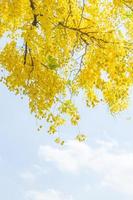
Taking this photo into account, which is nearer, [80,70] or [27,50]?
[80,70]

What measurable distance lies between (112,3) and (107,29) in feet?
2.22

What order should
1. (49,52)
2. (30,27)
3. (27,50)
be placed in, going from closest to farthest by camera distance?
1. (30,27)
2. (49,52)
3. (27,50)

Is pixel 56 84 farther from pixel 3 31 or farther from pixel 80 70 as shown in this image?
pixel 3 31

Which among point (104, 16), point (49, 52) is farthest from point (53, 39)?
point (104, 16)

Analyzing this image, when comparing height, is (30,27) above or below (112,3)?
below

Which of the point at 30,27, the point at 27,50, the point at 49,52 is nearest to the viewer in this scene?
the point at 30,27

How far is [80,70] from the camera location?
13.2m

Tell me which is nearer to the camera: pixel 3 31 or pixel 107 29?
pixel 107 29

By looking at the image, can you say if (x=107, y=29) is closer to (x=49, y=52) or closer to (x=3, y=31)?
(x=49, y=52)

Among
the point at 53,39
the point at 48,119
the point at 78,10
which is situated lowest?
the point at 48,119

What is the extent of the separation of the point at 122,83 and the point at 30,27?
245 centimetres

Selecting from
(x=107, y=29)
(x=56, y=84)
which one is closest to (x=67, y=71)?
(x=56, y=84)

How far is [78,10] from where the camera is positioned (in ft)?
44.0

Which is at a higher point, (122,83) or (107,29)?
(107,29)
